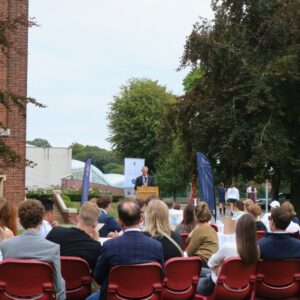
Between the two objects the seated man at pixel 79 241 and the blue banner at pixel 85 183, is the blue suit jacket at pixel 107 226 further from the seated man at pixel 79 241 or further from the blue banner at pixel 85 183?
the blue banner at pixel 85 183

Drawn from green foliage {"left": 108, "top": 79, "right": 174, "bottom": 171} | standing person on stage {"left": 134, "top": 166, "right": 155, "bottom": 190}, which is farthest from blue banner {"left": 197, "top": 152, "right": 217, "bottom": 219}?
green foliage {"left": 108, "top": 79, "right": 174, "bottom": 171}

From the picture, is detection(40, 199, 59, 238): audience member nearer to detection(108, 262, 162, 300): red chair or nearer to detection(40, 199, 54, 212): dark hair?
detection(40, 199, 54, 212): dark hair

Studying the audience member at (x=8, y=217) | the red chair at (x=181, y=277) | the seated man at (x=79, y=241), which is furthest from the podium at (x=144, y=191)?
the red chair at (x=181, y=277)

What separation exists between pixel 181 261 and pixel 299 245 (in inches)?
Answer: 61.8

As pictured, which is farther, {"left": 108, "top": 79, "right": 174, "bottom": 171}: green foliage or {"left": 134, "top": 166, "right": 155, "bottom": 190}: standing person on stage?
{"left": 108, "top": 79, "right": 174, "bottom": 171}: green foliage

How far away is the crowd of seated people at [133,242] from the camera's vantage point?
6.26m

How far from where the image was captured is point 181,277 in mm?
6910

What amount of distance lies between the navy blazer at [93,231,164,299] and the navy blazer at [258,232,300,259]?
160 centimetres

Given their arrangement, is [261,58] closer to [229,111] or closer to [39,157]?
[229,111]

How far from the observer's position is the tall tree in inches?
966

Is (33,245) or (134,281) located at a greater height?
(33,245)

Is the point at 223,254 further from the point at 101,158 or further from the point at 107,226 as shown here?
the point at 101,158

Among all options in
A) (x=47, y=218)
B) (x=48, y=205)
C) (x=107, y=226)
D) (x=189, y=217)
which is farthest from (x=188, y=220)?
(x=48, y=205)

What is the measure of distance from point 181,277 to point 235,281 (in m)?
0.67
